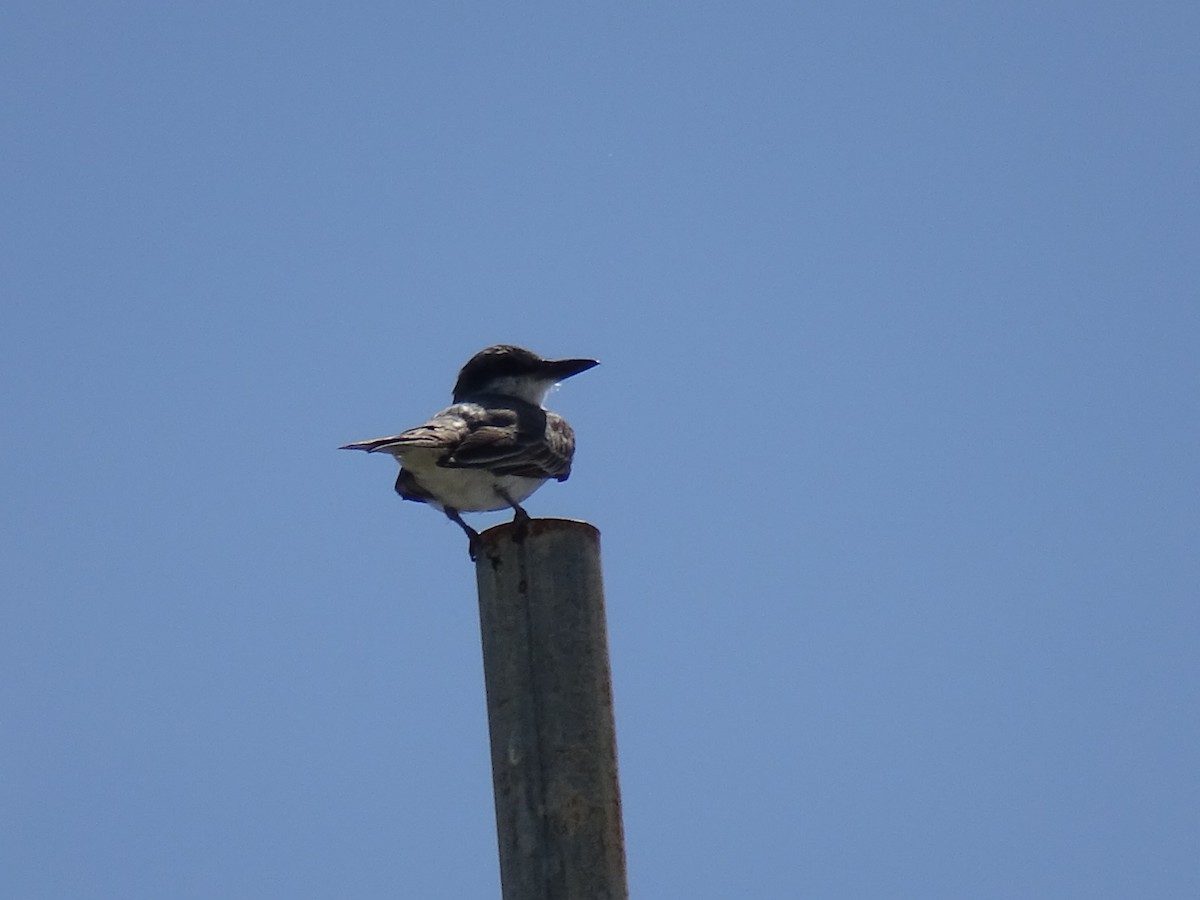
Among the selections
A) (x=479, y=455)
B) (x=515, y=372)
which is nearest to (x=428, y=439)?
(x=479, y=455)

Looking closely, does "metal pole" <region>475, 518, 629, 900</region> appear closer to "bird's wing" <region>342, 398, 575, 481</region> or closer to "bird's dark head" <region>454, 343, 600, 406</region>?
"bird's wing" <region>342, 398, 575, 481</region>

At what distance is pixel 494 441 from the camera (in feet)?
33.3

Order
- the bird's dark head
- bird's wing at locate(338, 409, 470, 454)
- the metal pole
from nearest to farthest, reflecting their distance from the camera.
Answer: the metal pole, bird's wing at locate(338, 409, 470, 454), the bird's dark head

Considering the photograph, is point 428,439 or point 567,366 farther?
point 567,366

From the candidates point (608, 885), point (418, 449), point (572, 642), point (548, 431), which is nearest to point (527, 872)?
point (608, 885)

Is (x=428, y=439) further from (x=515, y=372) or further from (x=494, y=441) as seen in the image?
(x=515, y=372)

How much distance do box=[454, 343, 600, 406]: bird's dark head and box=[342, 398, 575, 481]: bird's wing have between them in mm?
977

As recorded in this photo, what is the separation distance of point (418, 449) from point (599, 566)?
13.2 ft

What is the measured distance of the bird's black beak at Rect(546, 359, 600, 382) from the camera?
1227cm

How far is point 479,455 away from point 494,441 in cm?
18

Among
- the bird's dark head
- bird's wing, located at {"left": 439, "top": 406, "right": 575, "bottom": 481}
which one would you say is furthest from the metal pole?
the bird's dark head

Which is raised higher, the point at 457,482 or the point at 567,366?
the point at 567,366

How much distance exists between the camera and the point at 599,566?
601cm

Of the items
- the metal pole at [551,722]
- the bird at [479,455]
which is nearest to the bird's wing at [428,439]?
the bird at [479,455]
